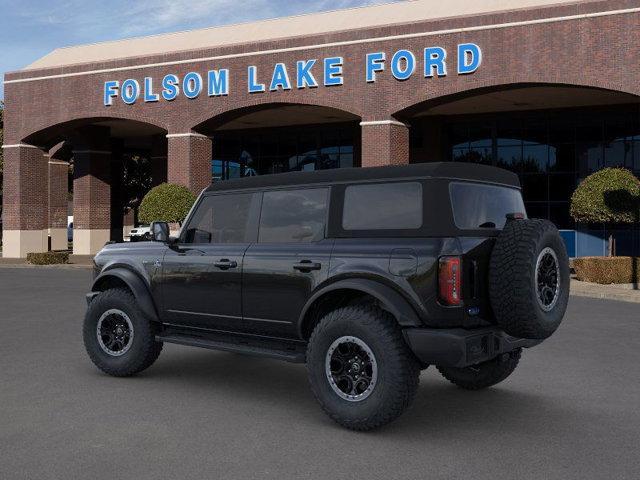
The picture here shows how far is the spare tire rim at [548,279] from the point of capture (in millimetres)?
5891

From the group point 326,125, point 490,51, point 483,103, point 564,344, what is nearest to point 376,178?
point 564,344

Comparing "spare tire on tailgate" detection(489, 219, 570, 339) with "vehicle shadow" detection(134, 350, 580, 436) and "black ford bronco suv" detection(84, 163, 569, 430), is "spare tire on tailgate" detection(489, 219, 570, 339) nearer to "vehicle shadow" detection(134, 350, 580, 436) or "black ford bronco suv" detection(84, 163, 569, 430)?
"black ford bronco suv" detection(84, 163, 569, 430)

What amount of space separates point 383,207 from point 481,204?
0.86 metres

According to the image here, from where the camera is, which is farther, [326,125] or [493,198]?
[326,125]

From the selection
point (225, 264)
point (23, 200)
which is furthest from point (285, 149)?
point (225, 264)

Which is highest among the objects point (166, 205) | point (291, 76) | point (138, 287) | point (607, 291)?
point (291, 76)

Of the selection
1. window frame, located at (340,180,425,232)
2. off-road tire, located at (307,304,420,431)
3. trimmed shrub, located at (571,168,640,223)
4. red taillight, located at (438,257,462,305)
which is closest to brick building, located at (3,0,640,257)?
trimmed shrub, located at (571,168,640,223)

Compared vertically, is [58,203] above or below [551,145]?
below

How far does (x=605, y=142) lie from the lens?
32125mm

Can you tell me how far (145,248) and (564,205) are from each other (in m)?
28.4

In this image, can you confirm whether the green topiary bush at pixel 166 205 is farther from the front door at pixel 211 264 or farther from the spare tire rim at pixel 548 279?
the spare tire rim at pixel 548 279

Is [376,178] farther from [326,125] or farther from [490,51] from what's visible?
[326,125]

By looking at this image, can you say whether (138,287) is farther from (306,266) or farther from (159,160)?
(159,160)

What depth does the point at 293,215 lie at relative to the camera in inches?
264
